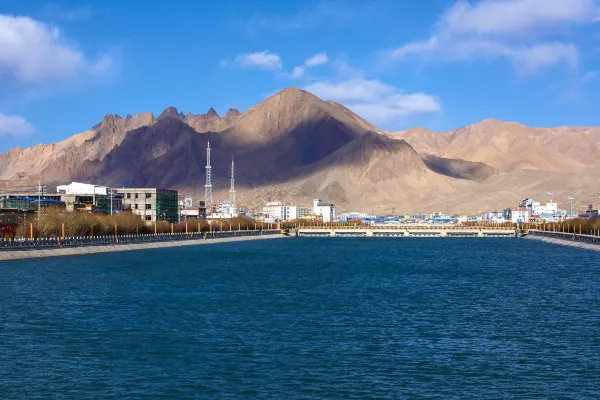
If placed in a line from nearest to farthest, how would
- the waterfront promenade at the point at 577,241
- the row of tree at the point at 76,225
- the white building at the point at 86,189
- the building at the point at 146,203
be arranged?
the row of tree at the point at 76,225
the waterfront promenade at the point at 577,241
the white building at the point at 86,189
the building at the point at 146,203

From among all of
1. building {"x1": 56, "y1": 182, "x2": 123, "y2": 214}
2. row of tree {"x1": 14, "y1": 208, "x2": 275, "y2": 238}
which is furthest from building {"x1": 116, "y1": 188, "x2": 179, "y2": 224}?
row of tree {"x1": 14, "y1": 208, "x2": 275, "y2": 238}

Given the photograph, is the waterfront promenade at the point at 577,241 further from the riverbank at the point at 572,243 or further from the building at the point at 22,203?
the building at the point at 22,203

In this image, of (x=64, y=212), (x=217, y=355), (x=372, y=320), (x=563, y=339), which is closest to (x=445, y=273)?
(x=372, y=320)

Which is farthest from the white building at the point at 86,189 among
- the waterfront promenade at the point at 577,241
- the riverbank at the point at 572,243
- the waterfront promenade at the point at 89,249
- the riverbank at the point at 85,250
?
the waterfront promenade at the point at 577,241

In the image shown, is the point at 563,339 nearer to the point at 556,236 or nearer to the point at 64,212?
the point at 64,212

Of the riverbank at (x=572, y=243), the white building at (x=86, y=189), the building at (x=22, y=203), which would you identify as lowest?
the riverbank at (x=572, y=243)

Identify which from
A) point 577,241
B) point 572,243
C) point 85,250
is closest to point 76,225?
point 85,250

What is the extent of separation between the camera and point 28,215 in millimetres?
130750

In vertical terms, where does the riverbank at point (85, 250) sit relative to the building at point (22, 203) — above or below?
below

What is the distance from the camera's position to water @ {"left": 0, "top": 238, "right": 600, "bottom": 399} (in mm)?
28766

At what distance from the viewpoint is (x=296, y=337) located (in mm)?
38531

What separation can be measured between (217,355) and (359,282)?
37125 millimetres

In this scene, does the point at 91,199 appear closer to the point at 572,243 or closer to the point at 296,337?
the point at 572,243

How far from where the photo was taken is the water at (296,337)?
28.8 m
